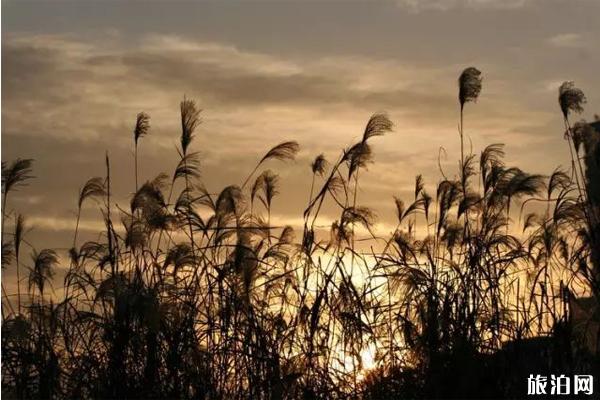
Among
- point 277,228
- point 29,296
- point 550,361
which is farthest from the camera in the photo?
point 29,296

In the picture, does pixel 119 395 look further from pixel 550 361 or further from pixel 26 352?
pixel 550 361

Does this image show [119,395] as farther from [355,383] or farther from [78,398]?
[355,383]

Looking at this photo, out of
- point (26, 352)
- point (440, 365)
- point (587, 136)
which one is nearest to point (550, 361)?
point (440, 365)

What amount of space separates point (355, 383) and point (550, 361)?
123 cm

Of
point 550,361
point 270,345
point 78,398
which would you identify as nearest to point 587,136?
point 550,361

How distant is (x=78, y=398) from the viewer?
6738 millimetres

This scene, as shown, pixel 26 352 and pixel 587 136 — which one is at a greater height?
pixel 587 136

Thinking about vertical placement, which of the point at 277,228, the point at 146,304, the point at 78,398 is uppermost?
the point at 277,228

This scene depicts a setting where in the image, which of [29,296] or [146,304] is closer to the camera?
[146,304]

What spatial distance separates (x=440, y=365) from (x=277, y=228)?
1.53 m

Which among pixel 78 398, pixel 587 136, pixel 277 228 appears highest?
pixel 587 136

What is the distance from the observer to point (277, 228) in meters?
7.06

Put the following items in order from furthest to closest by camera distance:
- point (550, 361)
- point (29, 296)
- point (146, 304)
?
point (29, 296), point (550, 361), point (146, 304)

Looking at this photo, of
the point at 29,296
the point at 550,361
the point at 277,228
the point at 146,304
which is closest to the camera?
the point at 146,304
